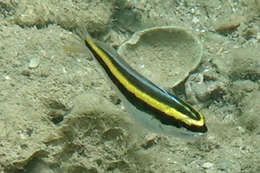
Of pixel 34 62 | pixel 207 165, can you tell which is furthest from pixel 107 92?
pixel 207 165

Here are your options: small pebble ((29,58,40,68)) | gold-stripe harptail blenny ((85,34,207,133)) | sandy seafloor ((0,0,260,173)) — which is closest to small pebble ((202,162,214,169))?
sandy seafloor ((0,0,260,173))

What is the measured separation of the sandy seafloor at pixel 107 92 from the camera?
10.5 feet

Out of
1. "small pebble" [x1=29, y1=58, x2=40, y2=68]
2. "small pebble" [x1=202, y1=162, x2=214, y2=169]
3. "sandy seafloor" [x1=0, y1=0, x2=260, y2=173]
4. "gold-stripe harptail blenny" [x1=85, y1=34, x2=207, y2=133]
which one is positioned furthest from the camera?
"small pebble" [x1=29, y1=58, x2=40, y2=68]

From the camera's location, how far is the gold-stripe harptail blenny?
7.51ft

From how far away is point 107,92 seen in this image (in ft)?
13.0

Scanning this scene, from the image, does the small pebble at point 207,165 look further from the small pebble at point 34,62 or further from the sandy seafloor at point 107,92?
the small pebble at point 34,62

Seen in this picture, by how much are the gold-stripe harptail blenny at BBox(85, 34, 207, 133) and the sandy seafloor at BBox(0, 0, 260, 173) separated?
24 cm

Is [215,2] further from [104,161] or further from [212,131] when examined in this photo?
[104,161]

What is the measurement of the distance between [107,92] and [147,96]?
1.58 m

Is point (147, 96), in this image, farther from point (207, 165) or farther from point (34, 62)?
point (34, 62)

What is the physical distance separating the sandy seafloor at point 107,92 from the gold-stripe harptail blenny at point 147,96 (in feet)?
0.78

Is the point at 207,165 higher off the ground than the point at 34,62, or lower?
lower

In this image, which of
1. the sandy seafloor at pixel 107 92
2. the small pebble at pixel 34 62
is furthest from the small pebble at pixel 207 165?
the small pebble at pixel 34 62

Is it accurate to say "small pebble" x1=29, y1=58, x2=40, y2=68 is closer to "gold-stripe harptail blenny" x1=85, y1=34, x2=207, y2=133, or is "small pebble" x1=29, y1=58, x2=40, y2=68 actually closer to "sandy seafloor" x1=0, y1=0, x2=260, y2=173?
"sandy seafloor" x1=0, y1=0, x2=260, y2=173
